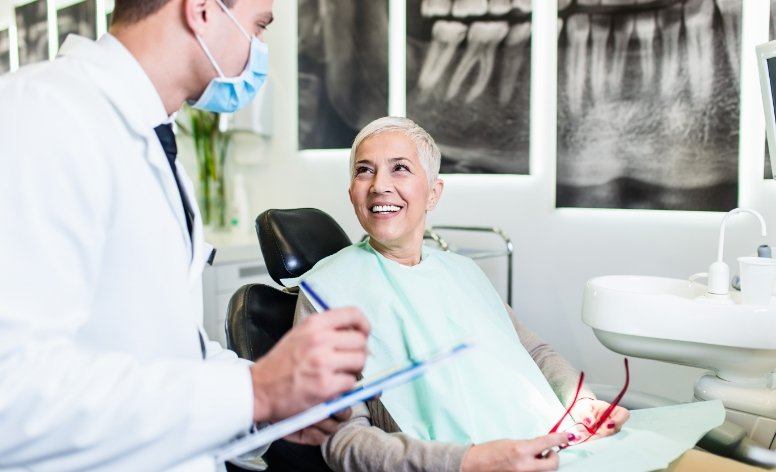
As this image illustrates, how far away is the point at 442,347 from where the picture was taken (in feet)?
4.84

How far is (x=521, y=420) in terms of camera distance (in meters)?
1.38

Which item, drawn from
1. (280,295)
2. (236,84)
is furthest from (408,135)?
(236,84)

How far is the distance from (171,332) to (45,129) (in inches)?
11.9

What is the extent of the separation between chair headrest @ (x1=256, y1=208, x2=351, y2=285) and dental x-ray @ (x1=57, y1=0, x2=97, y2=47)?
9.97 feet

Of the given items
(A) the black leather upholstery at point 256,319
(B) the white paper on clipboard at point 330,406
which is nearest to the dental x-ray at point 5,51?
(A) the black leather upholstery at point 256,319

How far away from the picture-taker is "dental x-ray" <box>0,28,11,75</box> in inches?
183

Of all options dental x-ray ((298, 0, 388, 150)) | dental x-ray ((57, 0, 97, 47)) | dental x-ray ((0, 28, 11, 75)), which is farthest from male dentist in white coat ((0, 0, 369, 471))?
dental x-ray ((0, 28, 11, 75))

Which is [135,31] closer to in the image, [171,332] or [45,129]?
[45,129]

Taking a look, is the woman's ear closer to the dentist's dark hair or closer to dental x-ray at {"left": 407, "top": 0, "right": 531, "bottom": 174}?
the dentist's dark hair

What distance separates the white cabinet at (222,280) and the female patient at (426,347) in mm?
1559

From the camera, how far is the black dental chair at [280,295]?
4.40 feet

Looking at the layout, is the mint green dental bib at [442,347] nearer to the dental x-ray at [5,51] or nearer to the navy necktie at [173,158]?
the navy necktie at [173,158]

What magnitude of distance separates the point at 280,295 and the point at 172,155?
0.69m

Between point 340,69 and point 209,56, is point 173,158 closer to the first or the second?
point 209,56
